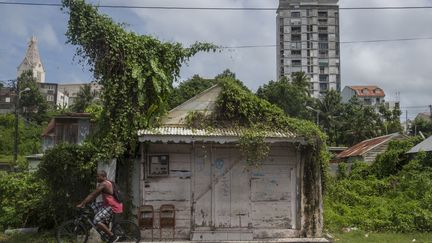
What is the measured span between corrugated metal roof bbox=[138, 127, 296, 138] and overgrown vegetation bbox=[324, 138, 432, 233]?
3318 millimetres

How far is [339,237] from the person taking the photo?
13.4 meters

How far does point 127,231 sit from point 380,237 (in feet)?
23.9

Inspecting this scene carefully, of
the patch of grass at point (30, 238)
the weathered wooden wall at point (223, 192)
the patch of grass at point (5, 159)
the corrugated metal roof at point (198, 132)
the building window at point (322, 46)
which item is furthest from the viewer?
the building window at point (322, 46)

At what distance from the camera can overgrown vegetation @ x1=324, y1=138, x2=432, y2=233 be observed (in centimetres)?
1488

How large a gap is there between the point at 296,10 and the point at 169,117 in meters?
128

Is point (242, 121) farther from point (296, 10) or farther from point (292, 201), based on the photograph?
point (296, 10)

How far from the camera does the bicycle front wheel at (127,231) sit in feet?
35.0

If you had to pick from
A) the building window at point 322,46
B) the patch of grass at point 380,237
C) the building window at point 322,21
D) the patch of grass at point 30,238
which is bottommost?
the patch of grass at point 380,237

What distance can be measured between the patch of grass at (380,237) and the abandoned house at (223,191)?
0.90 metres

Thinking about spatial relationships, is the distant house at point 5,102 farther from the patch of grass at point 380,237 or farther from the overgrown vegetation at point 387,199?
the patch of grass at point 380,237

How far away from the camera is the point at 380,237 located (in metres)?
13.5

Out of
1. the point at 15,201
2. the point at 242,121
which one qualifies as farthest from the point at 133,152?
the point at 15,201

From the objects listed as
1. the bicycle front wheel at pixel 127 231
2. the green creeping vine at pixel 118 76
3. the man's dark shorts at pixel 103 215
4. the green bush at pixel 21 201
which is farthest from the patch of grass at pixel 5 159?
the man's dark shorts at pixel 103 215

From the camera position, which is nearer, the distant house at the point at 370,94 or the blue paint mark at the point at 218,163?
the blue paint mark at the point at 218,163
